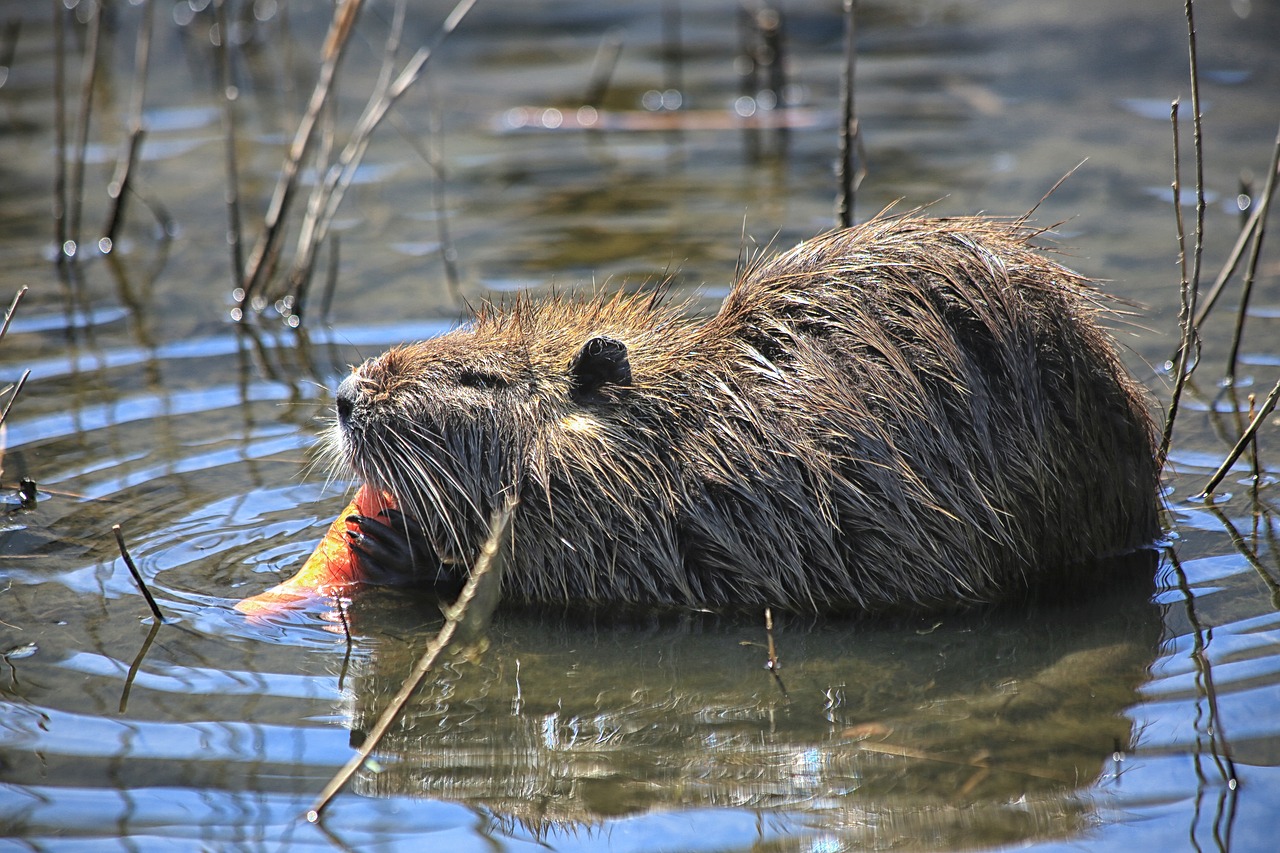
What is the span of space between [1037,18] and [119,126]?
5700mm

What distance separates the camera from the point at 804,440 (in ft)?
10.7

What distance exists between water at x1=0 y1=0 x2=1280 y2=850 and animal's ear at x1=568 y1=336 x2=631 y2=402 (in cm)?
55

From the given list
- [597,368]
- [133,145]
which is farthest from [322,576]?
[133,145]

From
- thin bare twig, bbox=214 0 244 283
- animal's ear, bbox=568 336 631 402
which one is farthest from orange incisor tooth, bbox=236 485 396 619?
thin bare twig, bbox=214 0 244 283

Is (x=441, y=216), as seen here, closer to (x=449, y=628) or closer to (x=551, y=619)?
(x=551, y=619)

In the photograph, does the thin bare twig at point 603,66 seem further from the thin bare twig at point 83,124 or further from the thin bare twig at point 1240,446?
the thin bare twig at point 1240,446

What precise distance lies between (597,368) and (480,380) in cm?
31

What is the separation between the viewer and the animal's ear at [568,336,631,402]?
11.1ft

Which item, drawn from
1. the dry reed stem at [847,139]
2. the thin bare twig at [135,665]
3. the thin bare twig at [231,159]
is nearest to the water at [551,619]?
the thin bare twig at [135,665]

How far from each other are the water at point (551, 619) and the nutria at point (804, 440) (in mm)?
140

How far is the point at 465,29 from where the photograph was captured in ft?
31.4

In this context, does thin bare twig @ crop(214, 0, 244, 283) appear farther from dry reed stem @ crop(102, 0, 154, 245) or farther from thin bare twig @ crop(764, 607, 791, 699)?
thin bare twig @ crop(764, 607, 791, 699)

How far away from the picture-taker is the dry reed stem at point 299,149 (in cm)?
499

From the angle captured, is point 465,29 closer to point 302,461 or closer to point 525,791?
point 302,461
